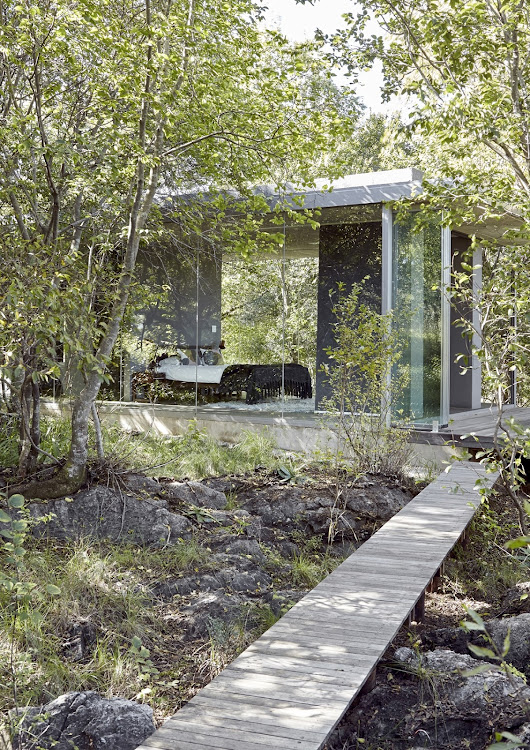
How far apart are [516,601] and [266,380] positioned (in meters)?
5.53

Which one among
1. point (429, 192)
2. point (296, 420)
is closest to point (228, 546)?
point (429, 192)

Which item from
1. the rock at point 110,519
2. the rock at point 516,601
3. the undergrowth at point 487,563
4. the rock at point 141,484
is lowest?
the undergrowth at point 487,563

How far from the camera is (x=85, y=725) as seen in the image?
9.07ft

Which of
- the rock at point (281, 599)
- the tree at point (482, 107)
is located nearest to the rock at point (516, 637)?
the tree at point (482, 107)

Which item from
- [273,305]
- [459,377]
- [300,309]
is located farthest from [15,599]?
[459,377]

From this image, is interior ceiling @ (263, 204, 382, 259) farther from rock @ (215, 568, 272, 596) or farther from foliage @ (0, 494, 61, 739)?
foliage @ (0, 494, 61, 739)

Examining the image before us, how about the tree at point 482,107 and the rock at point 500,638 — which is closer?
the rock at point 500,638

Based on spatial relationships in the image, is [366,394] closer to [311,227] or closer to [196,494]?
[196,494]

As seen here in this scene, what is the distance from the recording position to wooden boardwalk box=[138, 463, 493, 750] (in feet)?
8.25

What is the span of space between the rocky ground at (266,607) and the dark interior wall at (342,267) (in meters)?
2.68

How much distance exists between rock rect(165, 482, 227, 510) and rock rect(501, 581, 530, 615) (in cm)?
246

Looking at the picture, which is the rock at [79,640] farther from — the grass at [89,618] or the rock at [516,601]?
the rock at [516,601]

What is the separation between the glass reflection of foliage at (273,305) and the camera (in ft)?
30.4

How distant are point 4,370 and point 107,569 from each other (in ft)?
4.56
